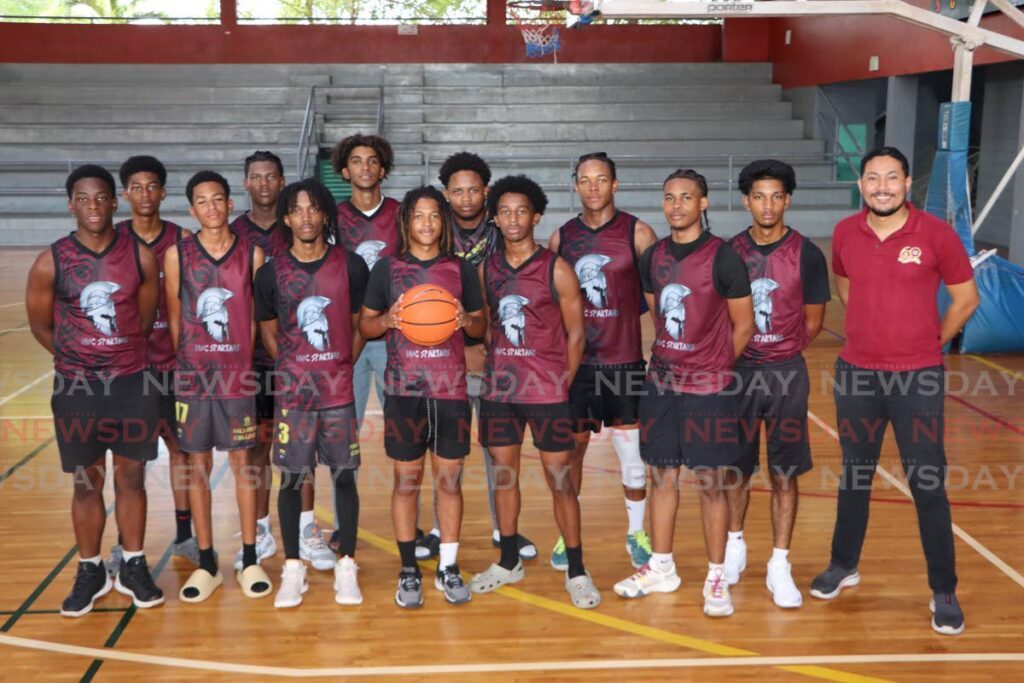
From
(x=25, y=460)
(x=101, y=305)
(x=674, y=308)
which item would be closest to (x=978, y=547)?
(x=674, y=308)

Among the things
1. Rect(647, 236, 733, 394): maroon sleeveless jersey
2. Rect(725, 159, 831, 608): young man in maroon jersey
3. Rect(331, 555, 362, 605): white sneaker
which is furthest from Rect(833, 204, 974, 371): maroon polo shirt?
Rect(331, 555, 362, 605): white sneaker

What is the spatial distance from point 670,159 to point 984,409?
33.8 feet

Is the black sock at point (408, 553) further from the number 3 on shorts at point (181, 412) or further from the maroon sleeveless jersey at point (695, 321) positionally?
the maroon sleeveless jersey at point (695, 321)

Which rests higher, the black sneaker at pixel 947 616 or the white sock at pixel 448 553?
the white sock at pixel 448 553

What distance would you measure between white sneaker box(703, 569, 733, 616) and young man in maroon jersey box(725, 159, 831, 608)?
23cm

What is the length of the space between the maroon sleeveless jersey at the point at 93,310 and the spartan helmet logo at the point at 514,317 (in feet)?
4.47

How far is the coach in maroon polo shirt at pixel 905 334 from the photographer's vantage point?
370 centimetres

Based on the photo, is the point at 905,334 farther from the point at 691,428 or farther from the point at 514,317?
the point at 514,317

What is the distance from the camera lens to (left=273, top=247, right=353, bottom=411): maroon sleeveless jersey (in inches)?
156

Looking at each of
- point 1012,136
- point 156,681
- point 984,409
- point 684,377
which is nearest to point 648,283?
point 684,377

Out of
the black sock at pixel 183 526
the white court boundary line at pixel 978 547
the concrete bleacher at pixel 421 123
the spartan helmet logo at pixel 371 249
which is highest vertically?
the concrete bleacher at pixel 421 123

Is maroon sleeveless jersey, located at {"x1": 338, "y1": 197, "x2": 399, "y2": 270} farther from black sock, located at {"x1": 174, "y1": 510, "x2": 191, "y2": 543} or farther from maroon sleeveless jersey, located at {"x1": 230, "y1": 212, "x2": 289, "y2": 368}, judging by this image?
black sock, located at {"x1": 174, "y1": 510, "x2": 191, "y2": 543}

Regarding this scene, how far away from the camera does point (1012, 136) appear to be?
1410 cm

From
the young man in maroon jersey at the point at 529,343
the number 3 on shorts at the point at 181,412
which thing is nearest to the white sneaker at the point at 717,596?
the young man in maroon jersey at the point at 529,343
